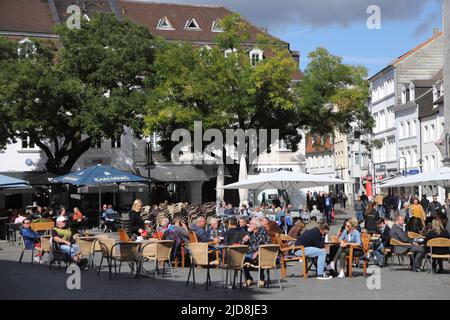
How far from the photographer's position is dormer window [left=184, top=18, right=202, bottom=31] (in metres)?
64.3

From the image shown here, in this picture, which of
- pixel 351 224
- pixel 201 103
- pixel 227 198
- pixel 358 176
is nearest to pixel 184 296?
pixel 351 224

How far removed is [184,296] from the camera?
14.6m

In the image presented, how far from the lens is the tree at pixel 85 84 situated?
136 feet

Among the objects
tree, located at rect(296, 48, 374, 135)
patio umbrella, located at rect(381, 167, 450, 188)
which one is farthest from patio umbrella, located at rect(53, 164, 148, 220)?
patio umbrella, located at rect(381, 167, 450, 188)

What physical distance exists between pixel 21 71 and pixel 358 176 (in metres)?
54.5

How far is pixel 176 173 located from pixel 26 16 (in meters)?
15.5

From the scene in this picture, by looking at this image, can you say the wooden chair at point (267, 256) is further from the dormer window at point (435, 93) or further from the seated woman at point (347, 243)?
the dormer window at point (435, 93)

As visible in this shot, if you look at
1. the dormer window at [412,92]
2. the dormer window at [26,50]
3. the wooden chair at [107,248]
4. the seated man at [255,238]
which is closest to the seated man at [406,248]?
the seated man at [255,238]

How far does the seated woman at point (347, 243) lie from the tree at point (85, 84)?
82.3 feet

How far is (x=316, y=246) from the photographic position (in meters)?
18.2

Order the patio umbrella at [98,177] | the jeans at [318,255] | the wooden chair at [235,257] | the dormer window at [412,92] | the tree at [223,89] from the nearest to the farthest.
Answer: the wooden chair at [235,257] → the jeans at [318,255] → the patio umbrella at [98,177] → the tree at [223,89] → the dormer window at [412,92]

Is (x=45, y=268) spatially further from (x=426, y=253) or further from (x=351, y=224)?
(x=426, y=253)

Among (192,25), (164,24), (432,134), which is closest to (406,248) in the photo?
(164,24)
